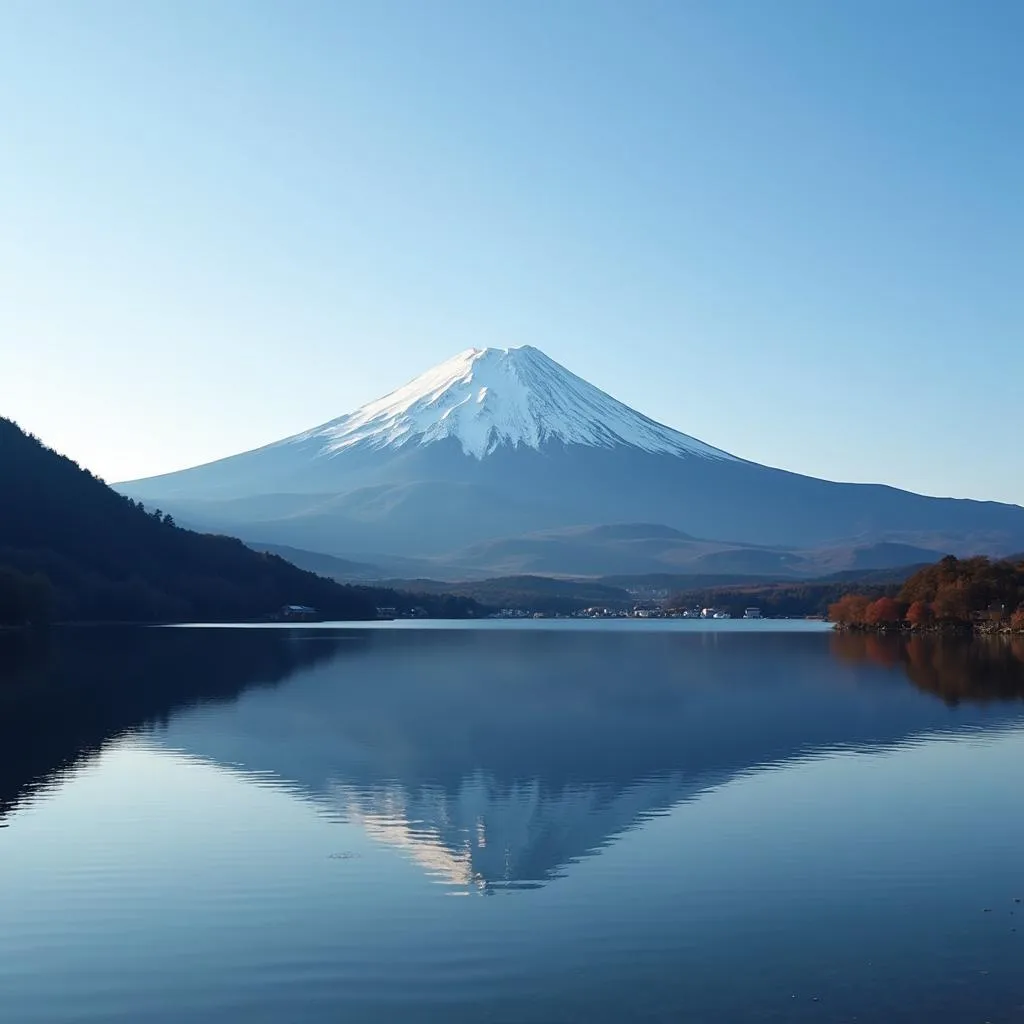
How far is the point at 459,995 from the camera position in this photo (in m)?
9.57

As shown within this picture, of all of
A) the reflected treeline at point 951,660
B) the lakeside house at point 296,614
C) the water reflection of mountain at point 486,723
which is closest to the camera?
the water reflection of mountain at point 486,723

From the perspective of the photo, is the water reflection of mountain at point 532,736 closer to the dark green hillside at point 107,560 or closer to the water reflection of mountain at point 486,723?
the water reflection of mountain at point 486,723

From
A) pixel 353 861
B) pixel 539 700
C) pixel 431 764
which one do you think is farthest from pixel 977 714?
pixel 353 861

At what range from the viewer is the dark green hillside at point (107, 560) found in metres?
88.8

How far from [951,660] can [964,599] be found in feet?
102

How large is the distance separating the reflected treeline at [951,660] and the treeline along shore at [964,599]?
306 centimetres

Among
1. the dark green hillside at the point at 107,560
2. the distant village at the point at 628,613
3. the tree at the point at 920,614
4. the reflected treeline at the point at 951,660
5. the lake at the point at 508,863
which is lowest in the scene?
the lake at the point at 508,863

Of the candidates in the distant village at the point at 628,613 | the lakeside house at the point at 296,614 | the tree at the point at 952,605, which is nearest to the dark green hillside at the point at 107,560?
the lakeside house at the point at 296,614

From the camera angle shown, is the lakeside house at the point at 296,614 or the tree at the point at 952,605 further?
the lakeside house at the point at 296,614

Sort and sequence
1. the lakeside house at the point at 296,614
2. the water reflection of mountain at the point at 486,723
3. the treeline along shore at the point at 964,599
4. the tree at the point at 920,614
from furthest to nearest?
the lakeside house at the point at 296,614 < the tree at the point at 920,614 < the treeline along shore at the point at 964,599 < the water reflection of mountain at the point at 486,723

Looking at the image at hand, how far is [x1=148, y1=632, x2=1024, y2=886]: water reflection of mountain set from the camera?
1619cm

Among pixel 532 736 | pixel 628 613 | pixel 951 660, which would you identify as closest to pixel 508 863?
pixel 532 736

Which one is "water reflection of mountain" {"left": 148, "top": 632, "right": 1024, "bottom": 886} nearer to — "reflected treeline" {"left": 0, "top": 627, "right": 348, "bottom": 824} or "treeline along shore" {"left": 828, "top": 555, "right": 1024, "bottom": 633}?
"reflected treeline" {"left": 0, "top": 627, "right": 348, "bottom": 824}

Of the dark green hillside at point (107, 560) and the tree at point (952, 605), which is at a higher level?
the dark green hillside at point (107, 560)
